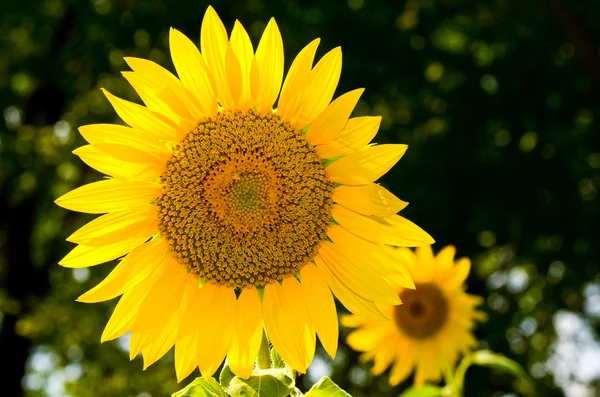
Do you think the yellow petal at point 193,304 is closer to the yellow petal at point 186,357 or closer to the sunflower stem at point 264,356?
the yellow petal at point 186,357

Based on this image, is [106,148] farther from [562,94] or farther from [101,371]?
[101,371]

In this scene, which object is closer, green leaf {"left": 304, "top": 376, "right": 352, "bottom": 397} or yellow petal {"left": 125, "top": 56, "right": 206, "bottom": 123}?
green leaf {"left": 304, "top": 376, "right": 352, "bottom": 397}

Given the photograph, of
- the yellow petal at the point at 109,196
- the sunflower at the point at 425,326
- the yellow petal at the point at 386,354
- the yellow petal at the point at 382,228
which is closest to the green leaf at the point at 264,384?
the yellow petal at the point at 382,228

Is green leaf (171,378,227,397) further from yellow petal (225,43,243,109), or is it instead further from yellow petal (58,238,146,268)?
yellow petal (225,43,243,109)

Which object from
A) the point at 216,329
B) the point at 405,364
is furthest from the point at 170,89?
the point at 405,364

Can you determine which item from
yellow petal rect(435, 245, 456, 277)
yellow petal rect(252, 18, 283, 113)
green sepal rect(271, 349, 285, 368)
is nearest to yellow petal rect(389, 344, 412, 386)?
yellow petal rect(435, 245, 456, 277)

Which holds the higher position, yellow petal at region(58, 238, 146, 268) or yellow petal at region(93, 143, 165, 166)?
yellow petal at region(93, 143, 165, 166)

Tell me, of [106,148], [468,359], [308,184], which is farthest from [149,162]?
[468,359]

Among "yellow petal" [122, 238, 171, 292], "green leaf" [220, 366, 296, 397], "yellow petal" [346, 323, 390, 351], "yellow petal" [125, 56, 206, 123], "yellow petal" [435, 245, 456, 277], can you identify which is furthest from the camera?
"yellow petal" [435, 245, 456, 277]

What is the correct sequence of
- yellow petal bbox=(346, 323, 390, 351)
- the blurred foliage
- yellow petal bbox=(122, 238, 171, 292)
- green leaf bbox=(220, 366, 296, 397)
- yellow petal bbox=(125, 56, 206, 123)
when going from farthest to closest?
the blurred foliage < yellow petal bbox=(346, 323, 390, 351) < yellow petal bbox=(122, 238, 171, 292) < yellow petal bbox=(125, 56, 206, 123) < green leaf bbox=(220, 366, 296, 397)
